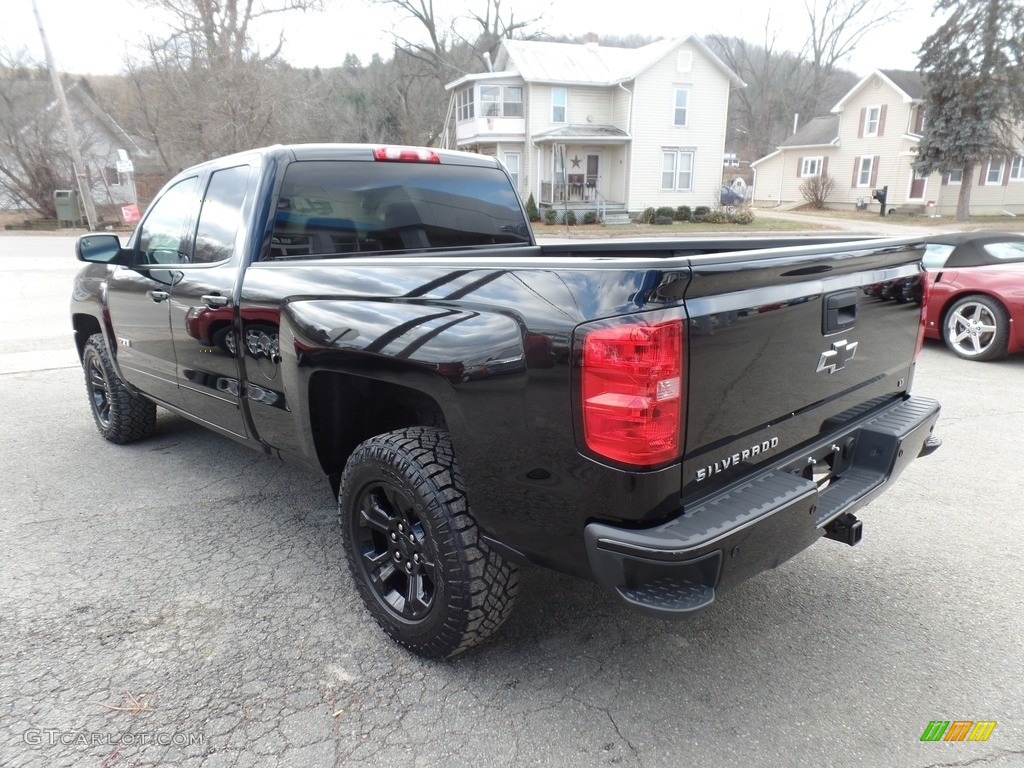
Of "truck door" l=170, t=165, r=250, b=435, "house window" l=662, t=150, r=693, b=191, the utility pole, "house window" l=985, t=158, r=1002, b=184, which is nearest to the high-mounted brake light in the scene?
"truck door" l=170, t=165, r=250, b=435

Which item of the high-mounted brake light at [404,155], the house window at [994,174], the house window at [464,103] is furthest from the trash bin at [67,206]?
the house window at [994,174]

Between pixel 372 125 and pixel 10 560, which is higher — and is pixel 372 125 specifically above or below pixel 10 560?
above

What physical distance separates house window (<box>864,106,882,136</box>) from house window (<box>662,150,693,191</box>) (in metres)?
12.4

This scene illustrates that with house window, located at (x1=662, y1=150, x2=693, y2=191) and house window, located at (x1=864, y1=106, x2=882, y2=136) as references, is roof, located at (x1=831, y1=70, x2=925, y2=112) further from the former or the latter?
house window, located at (x1=662, y1=150, x2=693, y2=191)

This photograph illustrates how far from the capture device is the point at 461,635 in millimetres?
2412

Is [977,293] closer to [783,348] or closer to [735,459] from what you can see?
[783,348]

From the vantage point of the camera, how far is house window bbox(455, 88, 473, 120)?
109 feet

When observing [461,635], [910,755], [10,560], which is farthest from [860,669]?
[10,560]

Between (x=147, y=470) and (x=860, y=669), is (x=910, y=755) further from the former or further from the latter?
(x=147, y=470)

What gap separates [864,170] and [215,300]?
41360 millimetres

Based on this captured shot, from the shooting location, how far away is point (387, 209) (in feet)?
11.7

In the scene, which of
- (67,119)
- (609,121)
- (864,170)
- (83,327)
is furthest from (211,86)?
(864,170)

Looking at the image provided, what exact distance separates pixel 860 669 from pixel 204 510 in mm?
3338

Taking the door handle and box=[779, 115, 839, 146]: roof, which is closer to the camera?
the door handle
